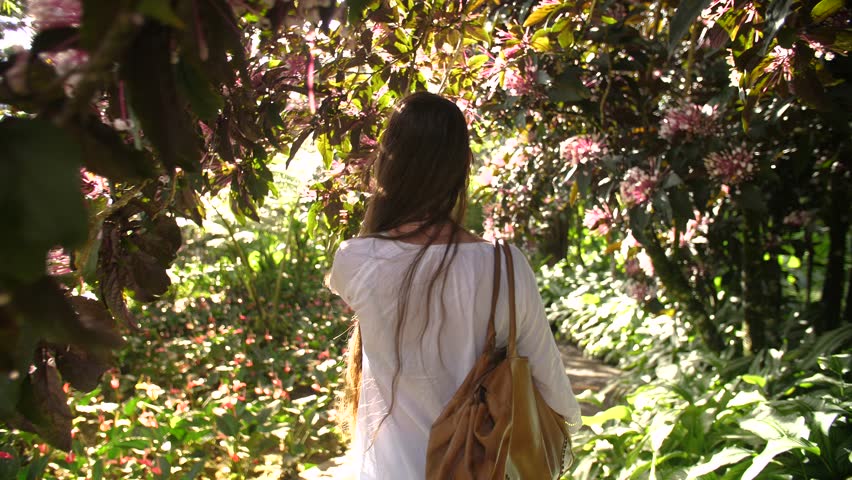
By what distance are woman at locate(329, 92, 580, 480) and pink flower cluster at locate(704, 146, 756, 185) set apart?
126cm

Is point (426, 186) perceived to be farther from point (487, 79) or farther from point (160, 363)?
point (160, 363)

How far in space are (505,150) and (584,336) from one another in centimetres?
248

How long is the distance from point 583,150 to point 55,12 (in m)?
2.26

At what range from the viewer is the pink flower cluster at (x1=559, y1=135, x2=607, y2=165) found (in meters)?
2.57

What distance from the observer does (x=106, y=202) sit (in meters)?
1.25

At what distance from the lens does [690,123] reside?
2457mm

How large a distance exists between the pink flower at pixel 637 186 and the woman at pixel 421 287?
1.03 metres

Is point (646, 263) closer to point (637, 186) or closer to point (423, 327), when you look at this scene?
point (637, 186)

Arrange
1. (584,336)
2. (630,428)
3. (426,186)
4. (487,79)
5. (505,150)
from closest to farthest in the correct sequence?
(426,186)
(487,79)
(630,428)
(505,150)
(584,336)

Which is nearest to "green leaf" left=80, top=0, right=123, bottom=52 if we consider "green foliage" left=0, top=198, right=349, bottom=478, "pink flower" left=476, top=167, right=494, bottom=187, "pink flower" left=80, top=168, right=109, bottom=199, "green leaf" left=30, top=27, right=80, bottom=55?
"green leaf" left=30, top=27, right=80, bottom=55

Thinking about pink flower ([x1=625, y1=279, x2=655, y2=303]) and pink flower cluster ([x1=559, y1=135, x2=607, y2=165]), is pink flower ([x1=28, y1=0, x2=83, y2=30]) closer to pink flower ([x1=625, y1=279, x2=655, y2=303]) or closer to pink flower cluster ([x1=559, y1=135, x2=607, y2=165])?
pink flower cluster ([x1=559, y1=135, x2=607, y2=165])

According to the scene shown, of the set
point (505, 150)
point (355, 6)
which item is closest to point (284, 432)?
point (505, 150)

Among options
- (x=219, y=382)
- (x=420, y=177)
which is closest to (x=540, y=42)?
(x=420, y=177)

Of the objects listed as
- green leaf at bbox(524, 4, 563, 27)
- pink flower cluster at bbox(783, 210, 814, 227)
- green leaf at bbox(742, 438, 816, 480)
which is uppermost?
green leaf at bbox(524, 4, 563, 27)
